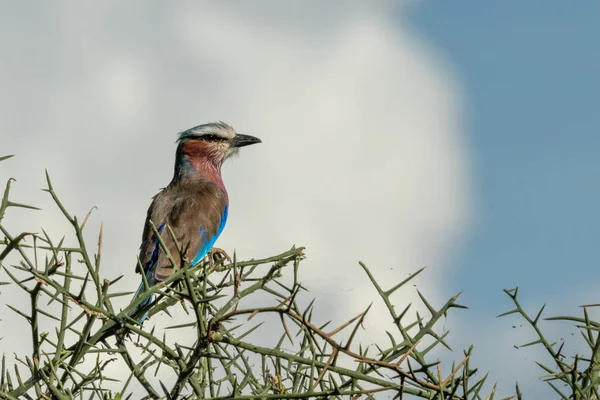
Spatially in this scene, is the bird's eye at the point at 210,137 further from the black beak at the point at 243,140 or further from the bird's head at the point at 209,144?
the black beak at the point at 243,140

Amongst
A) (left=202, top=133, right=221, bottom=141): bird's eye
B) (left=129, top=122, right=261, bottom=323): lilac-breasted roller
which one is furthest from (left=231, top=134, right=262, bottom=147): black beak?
(left=202, top=133, right=221, bottom=141): bird's eye

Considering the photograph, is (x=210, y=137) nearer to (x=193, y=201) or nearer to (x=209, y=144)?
(x=209, y=144)

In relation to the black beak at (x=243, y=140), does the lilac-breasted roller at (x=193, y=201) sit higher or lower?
lower

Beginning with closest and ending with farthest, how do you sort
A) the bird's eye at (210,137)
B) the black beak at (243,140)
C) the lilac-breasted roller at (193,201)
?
the lilac-breasted roller at (193,201) < the bird's eye at (210,137) < the black beak at (243,140)

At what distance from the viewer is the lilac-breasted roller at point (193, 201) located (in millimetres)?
6243

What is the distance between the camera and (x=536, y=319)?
9.41 ft

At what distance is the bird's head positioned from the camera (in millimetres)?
8578

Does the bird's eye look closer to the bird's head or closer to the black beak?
the bird's head

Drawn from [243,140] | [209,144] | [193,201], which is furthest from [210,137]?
[193,201]

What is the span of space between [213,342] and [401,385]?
0.51 m

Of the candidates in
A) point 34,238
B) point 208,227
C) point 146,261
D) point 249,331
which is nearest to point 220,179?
point 208,227

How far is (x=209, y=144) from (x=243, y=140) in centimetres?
43

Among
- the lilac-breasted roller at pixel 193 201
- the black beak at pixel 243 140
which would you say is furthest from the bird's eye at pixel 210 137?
the black beak at pixel 243 140

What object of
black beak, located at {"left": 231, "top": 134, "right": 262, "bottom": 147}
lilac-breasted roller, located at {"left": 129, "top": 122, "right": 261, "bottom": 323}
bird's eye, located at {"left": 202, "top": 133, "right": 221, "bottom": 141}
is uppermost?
black beak, located at {"left": 231, "top": 134, "right": 262, "bottom": 147}
